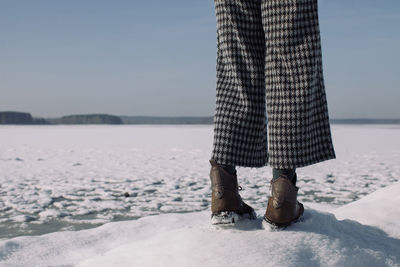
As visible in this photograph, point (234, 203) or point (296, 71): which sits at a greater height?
point (296, 71)

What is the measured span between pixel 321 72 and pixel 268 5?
282 mm

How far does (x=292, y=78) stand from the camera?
1.33 m

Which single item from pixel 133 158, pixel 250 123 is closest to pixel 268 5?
pixel 250 123

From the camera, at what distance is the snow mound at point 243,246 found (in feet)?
4.11

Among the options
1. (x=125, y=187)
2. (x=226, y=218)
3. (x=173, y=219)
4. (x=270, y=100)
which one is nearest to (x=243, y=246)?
(x=226, y=218)

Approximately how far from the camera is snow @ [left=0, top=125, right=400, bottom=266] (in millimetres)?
1313

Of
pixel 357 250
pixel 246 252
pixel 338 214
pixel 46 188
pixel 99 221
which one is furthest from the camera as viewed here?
pixel 46 188

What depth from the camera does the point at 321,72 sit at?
1399 mm

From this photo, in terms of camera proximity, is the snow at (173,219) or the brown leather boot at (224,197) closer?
the snow at (173,219)

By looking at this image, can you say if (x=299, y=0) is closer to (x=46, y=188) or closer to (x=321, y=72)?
(x=321, y=72)

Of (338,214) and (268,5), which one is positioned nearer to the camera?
(268,5)

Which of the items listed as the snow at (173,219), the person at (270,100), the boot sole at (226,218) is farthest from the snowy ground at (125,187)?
the person at (270,100)

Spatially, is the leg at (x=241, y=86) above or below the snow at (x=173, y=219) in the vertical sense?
above

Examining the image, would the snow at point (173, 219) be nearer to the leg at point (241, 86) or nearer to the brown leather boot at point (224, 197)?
the brown leather boot at point (224, 197)
